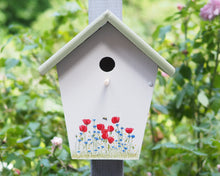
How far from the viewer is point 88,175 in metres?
0.99

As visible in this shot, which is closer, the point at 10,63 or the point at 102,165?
the point at 102,165

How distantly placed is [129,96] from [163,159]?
0.71 metres

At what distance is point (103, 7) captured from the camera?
85cm

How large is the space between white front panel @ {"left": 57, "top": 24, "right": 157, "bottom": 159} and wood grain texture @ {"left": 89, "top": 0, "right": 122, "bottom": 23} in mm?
98

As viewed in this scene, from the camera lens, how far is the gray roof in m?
0.73

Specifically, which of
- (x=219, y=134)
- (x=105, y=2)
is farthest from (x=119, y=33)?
(x=219, y=134)

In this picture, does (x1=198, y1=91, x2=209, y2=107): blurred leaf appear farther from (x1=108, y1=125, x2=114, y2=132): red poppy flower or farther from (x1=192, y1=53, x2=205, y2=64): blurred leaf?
(x1=108, y1=125, x2=114, y2=132): red poppy flower

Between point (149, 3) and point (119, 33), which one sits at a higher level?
point (149, 3)

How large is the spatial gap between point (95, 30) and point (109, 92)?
0.17 m

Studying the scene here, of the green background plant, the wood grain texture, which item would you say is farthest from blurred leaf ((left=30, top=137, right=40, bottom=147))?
the wood grain texture

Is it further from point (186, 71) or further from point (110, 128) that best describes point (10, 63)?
point (186, 71)

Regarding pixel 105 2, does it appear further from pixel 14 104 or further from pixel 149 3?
pixel 149 3

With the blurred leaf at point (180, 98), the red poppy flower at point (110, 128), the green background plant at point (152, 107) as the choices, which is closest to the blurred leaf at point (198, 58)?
the green background plant at point (152, 107)

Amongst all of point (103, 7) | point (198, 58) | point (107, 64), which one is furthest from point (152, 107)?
point (103, 7)
